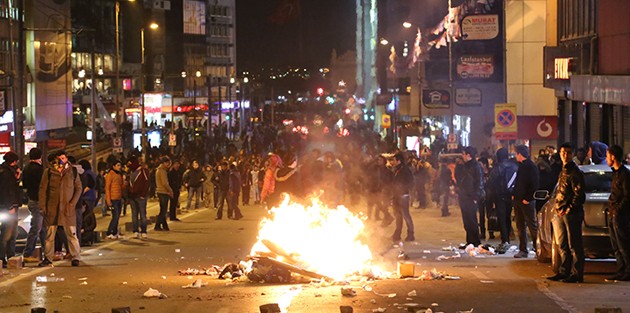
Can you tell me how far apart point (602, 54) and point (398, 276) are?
18.4m

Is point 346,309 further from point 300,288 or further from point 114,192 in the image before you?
point 114,192

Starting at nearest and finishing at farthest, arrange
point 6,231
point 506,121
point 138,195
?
point 6,231 < point 138,195 < point 506,121

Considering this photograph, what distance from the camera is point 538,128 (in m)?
36.1

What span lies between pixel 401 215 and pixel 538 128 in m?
15.1

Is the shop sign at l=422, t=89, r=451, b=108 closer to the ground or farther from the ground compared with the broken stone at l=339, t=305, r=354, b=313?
farther from the ground

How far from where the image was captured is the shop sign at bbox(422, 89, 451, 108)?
50.1 m

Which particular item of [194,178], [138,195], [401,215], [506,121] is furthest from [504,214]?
[194,178]

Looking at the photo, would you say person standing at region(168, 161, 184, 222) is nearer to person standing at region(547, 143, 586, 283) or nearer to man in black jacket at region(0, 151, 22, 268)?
man in black jacket at region(0, 151, 22, 268)

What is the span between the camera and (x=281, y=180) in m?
22.2

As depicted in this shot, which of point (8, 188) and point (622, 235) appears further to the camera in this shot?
point (8, 188)

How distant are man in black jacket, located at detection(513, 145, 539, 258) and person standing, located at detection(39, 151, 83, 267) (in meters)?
7.18

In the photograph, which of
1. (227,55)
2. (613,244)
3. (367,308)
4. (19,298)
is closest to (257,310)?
(367,308)

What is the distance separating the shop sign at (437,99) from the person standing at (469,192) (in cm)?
2990

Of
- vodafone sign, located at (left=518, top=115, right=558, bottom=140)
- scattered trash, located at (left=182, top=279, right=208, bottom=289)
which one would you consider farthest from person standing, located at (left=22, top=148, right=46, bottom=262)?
vodafone sign, located at (left=518, top=115, right=558, bottom=140)
